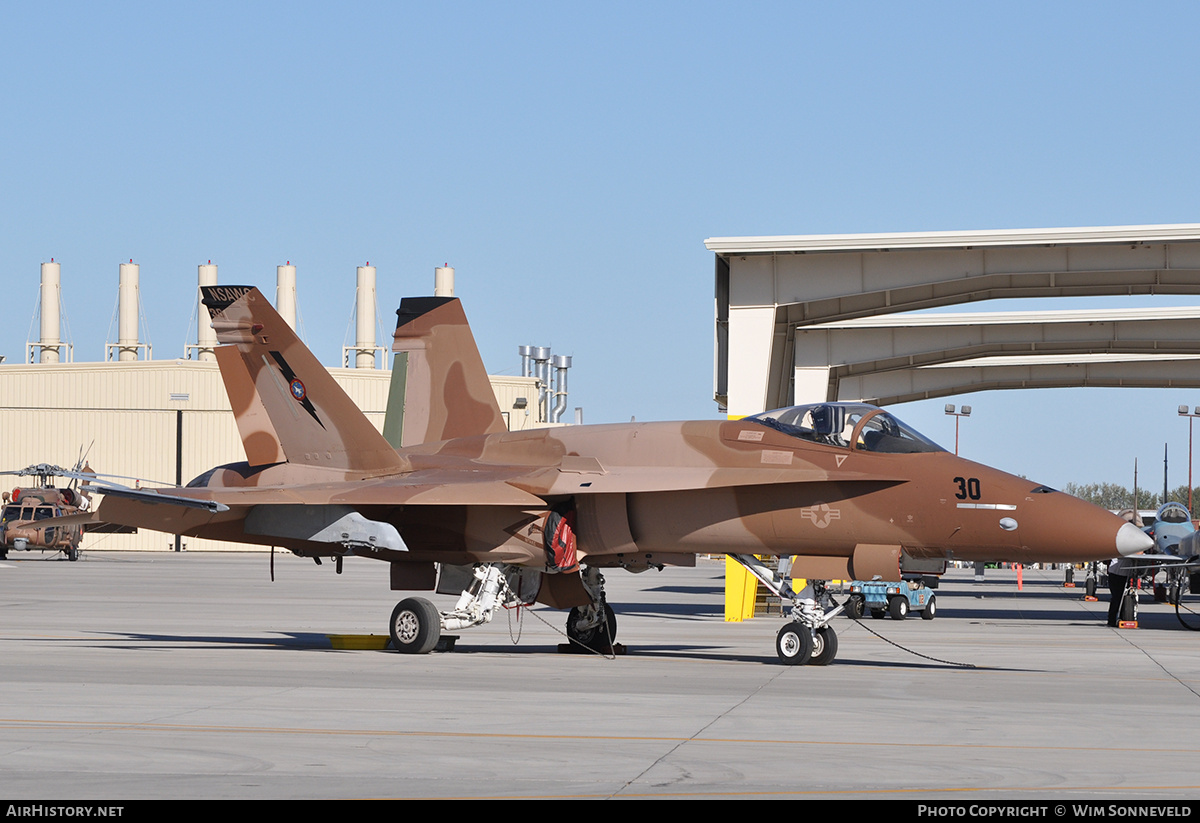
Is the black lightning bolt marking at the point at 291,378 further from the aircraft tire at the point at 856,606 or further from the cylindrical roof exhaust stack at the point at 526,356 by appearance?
the cylindrical roof exhaust stack at the point at 526,356

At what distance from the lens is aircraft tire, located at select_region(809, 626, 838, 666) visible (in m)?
14.1

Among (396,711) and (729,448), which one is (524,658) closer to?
(729,448)

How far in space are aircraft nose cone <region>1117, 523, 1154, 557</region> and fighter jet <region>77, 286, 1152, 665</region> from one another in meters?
0.02

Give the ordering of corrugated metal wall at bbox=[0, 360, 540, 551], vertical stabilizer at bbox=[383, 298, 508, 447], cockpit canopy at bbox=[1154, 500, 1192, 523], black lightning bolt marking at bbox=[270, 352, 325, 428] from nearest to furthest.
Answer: black lightning bolt marking at bbox=[270, 352, 325, 428], vertical stabilizer at bbox=[383, 298, 508, 447], cockpit canopy at bbox=[1154, 500, 1192, 523], corrugated metal wall at bbox=[0, 360, 540, 551]

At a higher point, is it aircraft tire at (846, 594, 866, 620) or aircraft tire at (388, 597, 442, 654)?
aircraft tire at (388, 597, 442, 654)

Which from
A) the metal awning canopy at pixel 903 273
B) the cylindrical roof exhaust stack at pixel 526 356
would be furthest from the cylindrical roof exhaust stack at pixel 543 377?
the metal awning canopy at pixel 903 273

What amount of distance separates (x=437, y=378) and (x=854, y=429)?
7.38m

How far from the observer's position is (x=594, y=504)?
575 inches

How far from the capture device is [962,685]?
40.2ft

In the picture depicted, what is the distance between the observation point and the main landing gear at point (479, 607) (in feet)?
49.7

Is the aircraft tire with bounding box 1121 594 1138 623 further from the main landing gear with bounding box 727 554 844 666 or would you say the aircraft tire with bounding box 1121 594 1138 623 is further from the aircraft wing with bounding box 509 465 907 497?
the aircraft wing with bounding box 509 465 907 497

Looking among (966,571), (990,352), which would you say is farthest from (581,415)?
(990,352)

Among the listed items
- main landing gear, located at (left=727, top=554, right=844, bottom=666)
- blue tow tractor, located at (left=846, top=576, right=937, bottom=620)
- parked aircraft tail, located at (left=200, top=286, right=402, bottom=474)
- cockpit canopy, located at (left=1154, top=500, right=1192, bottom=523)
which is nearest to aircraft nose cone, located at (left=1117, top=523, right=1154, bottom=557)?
main landing gear, located at (left=727, top=554, right=844, bottom=666)
